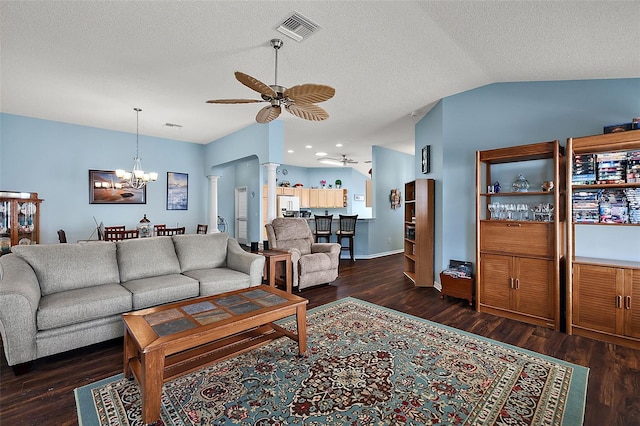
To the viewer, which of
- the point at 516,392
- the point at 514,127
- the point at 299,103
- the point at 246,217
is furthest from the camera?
the point at 246,217

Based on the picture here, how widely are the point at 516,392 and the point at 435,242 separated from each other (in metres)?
2.73

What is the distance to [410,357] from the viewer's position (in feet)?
7.70

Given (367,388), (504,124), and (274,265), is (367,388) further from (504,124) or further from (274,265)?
(504,124)

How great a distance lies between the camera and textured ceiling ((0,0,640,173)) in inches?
90.7

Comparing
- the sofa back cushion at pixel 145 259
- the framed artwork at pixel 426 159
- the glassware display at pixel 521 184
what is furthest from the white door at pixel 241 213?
the glassware display at pixel 521 184

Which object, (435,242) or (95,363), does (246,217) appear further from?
(95,363)

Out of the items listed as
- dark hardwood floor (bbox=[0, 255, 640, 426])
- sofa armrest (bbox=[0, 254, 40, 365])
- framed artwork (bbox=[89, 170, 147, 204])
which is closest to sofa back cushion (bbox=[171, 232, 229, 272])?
dark hardwood floor (bbox=[0, 255, 640, 426])

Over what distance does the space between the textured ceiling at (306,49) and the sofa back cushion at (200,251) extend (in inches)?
79.2

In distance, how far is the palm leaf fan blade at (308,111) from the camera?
2.86 meters

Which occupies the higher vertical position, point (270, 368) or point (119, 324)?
point (119, 324)

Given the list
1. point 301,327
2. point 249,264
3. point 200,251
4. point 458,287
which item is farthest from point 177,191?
point 458,287

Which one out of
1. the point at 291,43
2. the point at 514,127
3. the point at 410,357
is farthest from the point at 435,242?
the point at 291,43

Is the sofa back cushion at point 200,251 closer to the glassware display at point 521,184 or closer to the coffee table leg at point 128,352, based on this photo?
the coffee table leg at point 128,352

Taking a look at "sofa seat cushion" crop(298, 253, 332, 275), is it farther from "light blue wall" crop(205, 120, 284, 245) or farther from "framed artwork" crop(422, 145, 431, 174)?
"framed artwork" crop(422, 145, 431, 174)
